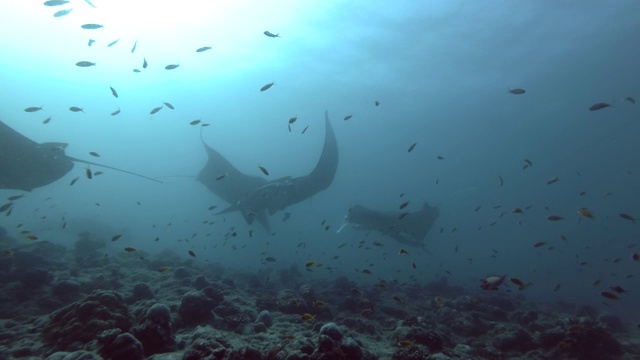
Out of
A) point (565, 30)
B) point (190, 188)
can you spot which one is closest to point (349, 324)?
point (565, 30)

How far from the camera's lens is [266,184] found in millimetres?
16500

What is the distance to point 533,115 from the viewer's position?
42.7 metres

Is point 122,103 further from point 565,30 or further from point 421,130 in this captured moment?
point 565,30

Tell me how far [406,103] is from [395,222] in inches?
1078

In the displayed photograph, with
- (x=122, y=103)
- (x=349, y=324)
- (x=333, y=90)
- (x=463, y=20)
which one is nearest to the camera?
(x=349, y=324)

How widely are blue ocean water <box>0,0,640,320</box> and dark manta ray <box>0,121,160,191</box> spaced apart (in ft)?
18.1

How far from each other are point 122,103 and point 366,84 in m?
52.3

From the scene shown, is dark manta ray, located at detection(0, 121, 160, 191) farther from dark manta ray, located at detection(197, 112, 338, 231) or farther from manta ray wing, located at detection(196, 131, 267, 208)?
manta ray wing, located at detection(196, 131, 267, 208)

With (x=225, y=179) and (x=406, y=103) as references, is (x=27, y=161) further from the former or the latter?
(x=406, y=103)

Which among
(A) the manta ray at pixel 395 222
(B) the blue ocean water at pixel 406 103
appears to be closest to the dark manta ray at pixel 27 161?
(B) the blue ocean water at pixel 406 103

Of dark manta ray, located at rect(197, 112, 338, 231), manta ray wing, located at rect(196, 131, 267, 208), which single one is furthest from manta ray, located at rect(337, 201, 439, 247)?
manta ray wing, located at rect(196, 131, 267, 208)

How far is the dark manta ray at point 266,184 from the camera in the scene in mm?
15914

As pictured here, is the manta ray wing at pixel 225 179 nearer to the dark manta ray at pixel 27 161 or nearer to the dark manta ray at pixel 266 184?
the dark manta ray at pixel 266 184

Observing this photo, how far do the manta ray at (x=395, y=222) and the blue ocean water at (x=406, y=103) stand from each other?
9.09ft
